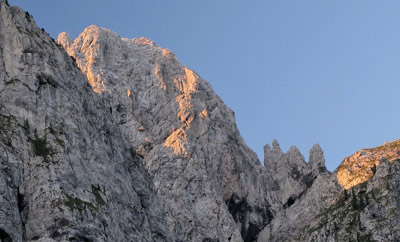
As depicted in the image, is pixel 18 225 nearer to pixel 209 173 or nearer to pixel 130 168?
pixel 130 168

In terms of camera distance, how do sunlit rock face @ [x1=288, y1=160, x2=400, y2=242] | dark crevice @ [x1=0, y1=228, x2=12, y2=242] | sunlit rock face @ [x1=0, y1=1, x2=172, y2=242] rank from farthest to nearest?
sunlit rock face @ [x1=288, y1=160, x2=400, y2=242] < sunlit rock face @ [x1=0, y1=1, x2=172, y2=242] < dark crevice @ [x1=0, y1=228, x2=12, y2=242]

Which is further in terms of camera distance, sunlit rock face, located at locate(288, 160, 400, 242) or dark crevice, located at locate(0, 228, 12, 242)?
sunlit rock face, located at locate(288, 160, 400, 242)

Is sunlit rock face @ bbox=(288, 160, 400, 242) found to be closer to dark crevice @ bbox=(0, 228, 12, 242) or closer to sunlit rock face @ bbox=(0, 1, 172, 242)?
sunlit rock face @ bbox=(0, 1, 172, 242)

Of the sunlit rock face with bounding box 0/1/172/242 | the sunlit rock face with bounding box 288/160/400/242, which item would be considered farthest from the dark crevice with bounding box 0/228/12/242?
the sunlit rock face with bounding box 288/160/400/242

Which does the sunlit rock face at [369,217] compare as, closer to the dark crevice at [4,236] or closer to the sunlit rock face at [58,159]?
the sunlit rock face at [58,159]

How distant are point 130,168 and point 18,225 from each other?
1927 inches

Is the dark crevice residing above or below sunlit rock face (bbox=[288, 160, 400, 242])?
below

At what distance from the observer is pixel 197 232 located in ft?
601

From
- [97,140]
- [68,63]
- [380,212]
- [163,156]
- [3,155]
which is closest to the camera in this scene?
[3,155]

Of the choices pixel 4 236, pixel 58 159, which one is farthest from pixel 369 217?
pixel 4 236

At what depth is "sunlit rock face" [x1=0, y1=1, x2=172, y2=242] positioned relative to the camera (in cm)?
9900

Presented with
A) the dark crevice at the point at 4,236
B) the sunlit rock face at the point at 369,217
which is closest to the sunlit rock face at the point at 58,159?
the dark crevice at the point at 4,236

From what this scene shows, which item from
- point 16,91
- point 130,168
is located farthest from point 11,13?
point 130,168

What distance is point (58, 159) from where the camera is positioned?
110 m
